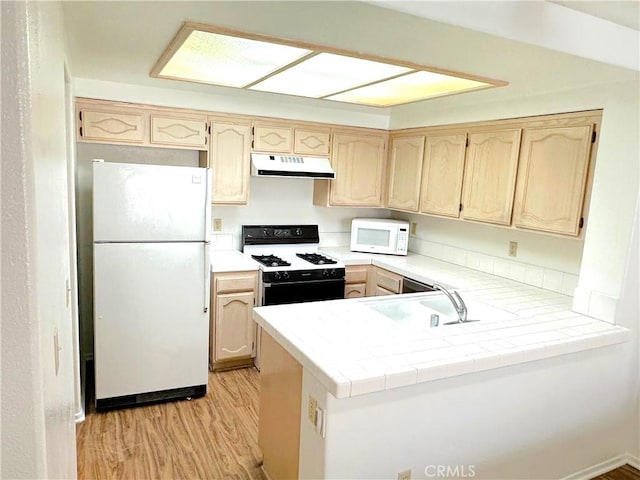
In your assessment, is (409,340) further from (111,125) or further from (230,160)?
(111,125)

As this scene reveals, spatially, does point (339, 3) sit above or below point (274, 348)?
above

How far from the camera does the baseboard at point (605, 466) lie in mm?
2410

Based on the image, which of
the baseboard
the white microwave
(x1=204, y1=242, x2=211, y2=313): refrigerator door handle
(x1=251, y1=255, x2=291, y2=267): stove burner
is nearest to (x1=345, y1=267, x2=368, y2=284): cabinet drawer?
the white microwave

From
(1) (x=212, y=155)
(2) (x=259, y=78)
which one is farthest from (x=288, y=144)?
(2) (x=259, y=78)

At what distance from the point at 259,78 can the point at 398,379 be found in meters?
1.94

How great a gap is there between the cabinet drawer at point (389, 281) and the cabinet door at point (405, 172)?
0.67 m

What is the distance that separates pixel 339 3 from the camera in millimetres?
1522

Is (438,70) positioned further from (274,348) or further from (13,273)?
(13,273)

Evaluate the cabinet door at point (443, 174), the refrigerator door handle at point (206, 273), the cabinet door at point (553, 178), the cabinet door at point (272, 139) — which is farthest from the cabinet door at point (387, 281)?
the refrigerator door handle at point (206, 273)

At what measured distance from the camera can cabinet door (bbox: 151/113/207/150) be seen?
332cm

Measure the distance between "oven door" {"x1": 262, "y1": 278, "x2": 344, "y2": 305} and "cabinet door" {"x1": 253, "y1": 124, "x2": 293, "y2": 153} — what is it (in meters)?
1.16

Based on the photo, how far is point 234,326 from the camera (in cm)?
352

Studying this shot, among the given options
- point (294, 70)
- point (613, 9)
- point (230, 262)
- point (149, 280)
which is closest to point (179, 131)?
point (230, 262)

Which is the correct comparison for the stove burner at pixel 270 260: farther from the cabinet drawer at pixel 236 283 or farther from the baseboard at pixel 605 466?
the baseboard at pixel 605 466
